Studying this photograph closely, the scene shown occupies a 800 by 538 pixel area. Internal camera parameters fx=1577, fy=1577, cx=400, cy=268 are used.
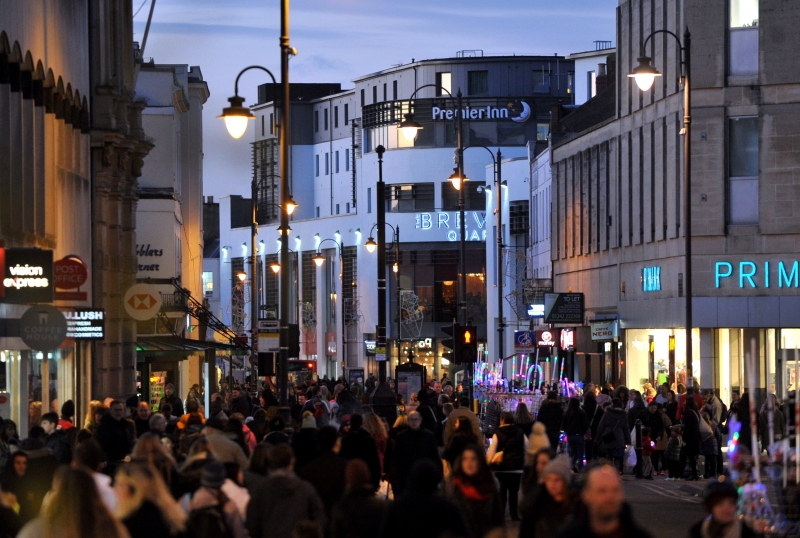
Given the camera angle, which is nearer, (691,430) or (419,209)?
(691,430)

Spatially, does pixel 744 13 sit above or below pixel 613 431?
above

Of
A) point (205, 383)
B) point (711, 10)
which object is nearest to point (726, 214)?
point (711, 10)

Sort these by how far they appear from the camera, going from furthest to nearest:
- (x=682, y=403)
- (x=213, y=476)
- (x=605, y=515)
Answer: (x=682, y=403) < (x=213, y=476) < (x=605, y=515)

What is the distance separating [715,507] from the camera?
33.5 feet

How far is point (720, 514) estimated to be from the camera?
1017 cm

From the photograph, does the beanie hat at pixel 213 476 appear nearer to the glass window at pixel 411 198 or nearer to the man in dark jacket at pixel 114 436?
the man in dark jacket at pixel 114 436

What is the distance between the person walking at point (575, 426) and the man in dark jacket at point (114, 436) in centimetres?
985

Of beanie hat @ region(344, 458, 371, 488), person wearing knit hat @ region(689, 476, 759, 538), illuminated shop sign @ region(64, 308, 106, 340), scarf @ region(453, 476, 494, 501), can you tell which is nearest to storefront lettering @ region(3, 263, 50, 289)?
illuminated shop sign @ region(64, 308, 106, 340)

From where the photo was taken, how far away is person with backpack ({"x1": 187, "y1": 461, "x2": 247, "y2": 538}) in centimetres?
1011

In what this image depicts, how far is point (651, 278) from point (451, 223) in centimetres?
5036

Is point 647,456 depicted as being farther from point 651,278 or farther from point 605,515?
→ point 651,278

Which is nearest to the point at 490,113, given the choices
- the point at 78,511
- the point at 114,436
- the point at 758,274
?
the point at 758,274

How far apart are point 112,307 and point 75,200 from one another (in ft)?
14.9

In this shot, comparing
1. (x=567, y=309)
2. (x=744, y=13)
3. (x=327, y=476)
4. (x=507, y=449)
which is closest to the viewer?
(x=327, y=476)
